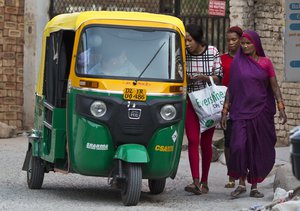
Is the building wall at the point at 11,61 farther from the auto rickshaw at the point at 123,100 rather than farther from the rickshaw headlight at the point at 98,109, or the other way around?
the rickshaw headlight at the point at 98,109

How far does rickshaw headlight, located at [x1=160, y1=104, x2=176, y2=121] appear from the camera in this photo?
10544 mm

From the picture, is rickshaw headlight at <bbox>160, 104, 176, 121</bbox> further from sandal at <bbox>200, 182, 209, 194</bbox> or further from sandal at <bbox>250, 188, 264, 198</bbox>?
sandal at <bbox>200, 182, 209, 194</bbox>

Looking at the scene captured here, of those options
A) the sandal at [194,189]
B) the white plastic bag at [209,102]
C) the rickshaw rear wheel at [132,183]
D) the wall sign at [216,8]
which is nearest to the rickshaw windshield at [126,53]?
the white plastic bag at [209,102]

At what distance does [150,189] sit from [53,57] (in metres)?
1.82

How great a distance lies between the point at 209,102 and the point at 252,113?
1.73 ft

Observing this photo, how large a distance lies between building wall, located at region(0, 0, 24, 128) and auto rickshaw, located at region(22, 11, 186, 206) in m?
8.65

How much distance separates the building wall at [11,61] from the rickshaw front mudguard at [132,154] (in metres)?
9.49

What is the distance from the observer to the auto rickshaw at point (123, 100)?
34.2 feet

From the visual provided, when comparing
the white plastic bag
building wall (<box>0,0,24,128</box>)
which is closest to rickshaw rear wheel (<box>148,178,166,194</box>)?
the white plastic bag

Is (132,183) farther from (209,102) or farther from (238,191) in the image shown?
(209,102)

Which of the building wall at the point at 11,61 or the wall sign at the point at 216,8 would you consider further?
the building wall at the point at 11,61

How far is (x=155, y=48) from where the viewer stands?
1077 cm

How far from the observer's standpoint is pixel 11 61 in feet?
64.5

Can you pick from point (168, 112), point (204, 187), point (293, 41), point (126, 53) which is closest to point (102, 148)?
point (168, 112)
